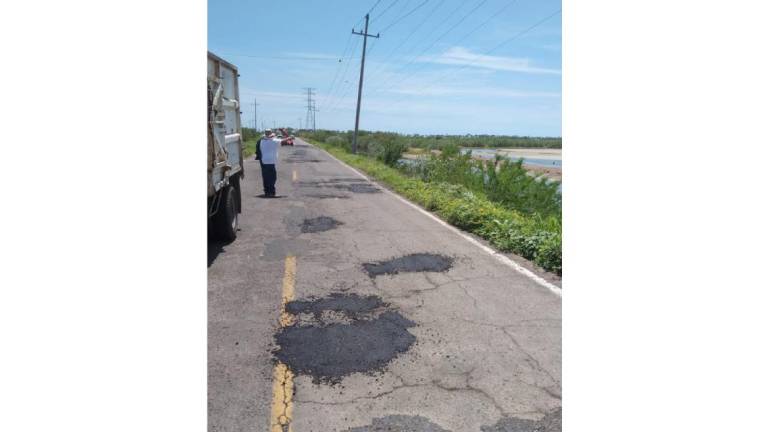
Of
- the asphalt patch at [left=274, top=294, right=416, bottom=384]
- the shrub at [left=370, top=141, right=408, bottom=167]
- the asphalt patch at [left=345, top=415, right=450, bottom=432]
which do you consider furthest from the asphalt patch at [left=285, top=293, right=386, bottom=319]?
the shrub at [left=370, top=141, right=408, bottom=167]

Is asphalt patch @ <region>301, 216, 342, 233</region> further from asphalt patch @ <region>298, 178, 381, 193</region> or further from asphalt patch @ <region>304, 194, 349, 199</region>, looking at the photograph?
asphalt patch @ <region>298, 178, 381, 193</region>

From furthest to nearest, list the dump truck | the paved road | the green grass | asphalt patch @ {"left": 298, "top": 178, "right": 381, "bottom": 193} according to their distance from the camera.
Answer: the green grass → asphalt patch @ {"left": 298, "top": 178, "right": 381, "bottom": 193} → the dump truck → the paved road

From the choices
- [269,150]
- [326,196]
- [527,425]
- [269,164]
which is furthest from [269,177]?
[527,425]

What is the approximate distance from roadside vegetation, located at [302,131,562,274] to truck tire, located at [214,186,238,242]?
407 cm

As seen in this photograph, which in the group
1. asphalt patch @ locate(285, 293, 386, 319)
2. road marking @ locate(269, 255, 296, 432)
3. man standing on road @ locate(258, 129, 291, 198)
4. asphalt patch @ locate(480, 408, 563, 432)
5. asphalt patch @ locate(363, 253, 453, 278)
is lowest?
asphalt patch @ locate(480, 408, 563, 432)

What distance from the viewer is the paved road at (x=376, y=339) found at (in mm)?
3430

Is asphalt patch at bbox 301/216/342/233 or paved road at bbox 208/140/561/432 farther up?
asphalt patch at bbox 301/216/342/233

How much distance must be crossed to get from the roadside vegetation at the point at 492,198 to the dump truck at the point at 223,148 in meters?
4.15

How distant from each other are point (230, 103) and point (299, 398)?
6.14 m

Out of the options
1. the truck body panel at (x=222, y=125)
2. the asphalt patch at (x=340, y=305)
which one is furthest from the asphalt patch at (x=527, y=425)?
the truck body panel at (x=222, y=125)

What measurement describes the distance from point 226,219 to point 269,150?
6.39 metres

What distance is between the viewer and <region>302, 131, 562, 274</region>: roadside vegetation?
26.3ft

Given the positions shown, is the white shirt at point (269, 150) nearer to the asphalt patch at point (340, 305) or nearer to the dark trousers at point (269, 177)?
the dark trousers at point (269, 177)

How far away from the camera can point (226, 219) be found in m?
8.08
